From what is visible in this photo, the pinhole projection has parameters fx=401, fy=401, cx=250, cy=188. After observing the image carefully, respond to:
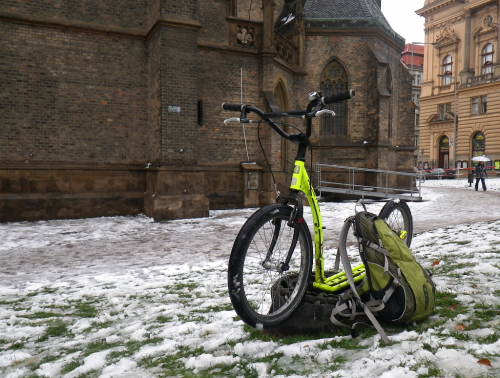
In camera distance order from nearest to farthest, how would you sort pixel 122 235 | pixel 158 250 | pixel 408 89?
pixel 158 250 < pixel 122 235 < pixel 408 89

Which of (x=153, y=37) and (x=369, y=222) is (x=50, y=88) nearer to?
(x=153, y=37)

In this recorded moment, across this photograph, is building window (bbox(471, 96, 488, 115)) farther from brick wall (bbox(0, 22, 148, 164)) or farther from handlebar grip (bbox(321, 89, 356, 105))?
handlebar grip (bbox(321, 89, 356, 105))

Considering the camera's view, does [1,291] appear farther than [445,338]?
Yes

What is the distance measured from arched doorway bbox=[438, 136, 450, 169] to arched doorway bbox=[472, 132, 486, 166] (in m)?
3.91

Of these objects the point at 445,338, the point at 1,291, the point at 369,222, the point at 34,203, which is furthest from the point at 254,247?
the point at 34,203

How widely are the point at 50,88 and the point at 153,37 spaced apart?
Answer: 3.09 metres

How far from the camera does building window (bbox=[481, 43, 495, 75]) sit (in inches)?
1626

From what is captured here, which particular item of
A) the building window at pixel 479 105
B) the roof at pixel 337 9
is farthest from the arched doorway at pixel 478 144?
the roof at pixel 337 9

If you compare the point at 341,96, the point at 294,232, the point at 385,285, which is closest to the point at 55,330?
the point at 294,232

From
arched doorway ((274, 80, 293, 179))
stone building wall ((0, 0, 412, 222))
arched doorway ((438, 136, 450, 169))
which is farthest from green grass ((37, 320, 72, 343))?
arched doorway ((438, 136, 450, 169))

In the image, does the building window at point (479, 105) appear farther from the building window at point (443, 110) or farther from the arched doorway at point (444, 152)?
the arched doorway at point (444, 152)

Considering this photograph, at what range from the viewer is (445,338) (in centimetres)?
252

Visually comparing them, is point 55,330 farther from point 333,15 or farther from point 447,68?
point 447,68

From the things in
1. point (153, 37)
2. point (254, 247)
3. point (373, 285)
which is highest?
point (153, 37)
